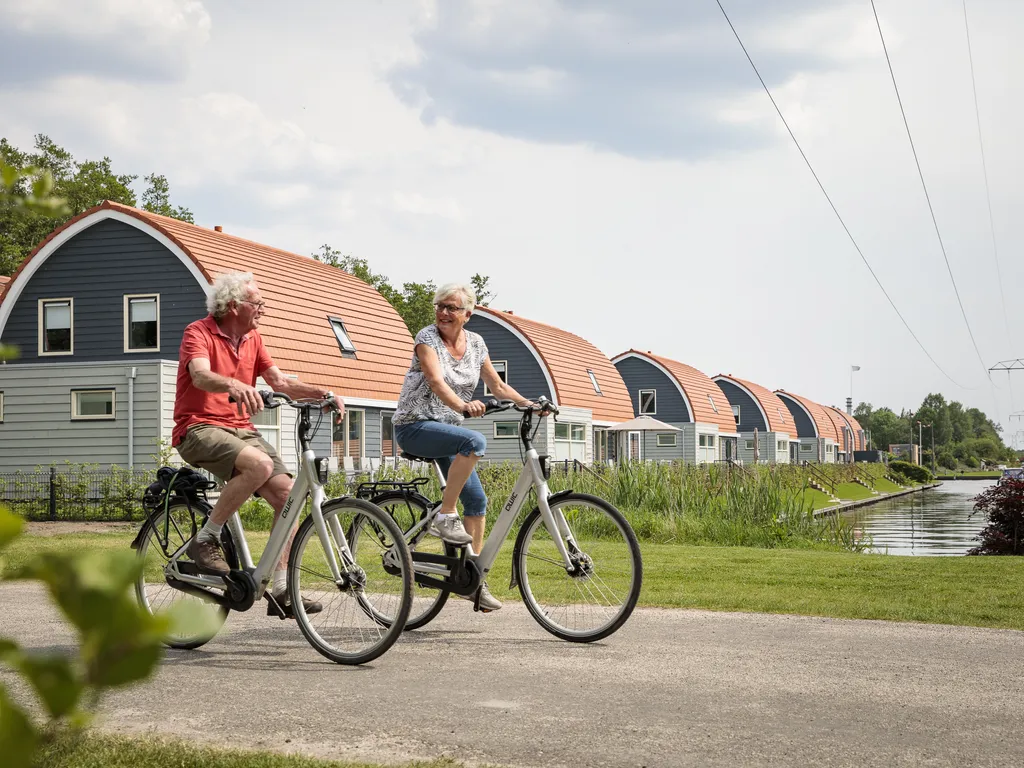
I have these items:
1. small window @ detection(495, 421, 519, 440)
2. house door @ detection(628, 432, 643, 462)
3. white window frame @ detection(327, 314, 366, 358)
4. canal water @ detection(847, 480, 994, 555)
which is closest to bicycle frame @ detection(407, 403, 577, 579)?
canal water @ detection(847, 480, 994, 555)

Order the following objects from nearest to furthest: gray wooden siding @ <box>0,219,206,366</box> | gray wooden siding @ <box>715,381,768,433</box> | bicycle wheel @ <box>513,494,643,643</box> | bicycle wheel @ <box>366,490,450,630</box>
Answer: bicycle wheel @ <box>513,494,643,643</box> → bicycle wheel @ <box>366,490,450,630</box> → gray wooden siding @ <box>0,219,206,366</box> → gray wooden siding @ <box>715,381,768,433</box>

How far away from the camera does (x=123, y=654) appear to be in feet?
1.95

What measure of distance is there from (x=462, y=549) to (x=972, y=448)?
530 feet

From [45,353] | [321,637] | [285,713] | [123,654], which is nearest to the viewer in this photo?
[123,654]

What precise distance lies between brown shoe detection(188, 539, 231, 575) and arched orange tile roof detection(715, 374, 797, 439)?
7022 cm

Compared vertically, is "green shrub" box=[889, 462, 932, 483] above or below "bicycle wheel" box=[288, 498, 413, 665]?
below

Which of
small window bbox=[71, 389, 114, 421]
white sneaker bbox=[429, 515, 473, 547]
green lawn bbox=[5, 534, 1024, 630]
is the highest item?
small window bbox=[71, 389, 114, 421]

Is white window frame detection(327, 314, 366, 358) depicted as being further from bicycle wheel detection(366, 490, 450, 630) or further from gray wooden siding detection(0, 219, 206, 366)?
bicycle wheel detection(366, 490, 450, 630)

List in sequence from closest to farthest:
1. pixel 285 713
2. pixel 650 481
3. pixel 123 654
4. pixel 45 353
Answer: pixel 123 654 < pixel 285 713 < pixel 650 481 < pixel 45 353

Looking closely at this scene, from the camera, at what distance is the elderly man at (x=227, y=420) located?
5871mm

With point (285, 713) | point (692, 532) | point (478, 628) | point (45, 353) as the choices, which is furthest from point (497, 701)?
point (45, 353)

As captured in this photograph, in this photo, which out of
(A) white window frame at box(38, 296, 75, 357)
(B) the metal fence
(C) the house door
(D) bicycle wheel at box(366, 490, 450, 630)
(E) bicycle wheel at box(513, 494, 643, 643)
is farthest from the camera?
(C) the house door

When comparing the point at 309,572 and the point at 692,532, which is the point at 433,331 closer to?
the point at 309,572

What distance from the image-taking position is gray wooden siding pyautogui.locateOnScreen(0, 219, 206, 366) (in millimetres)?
25969
